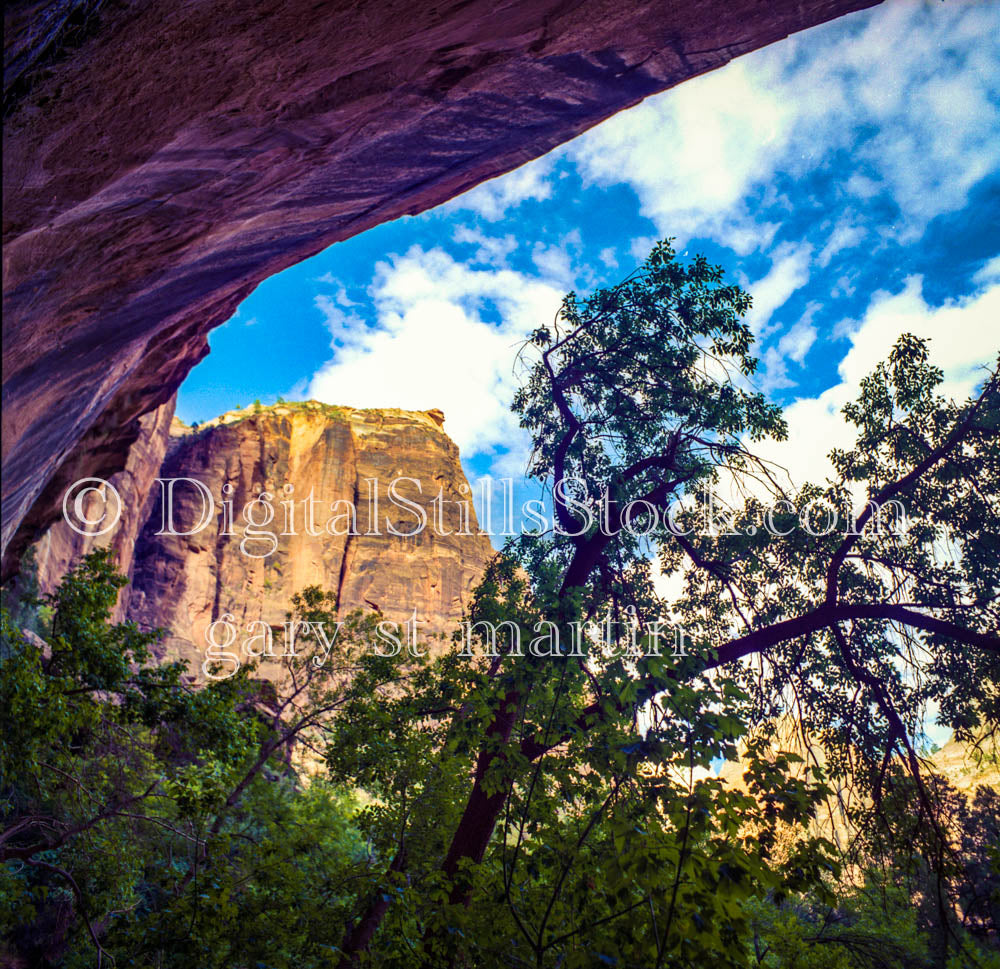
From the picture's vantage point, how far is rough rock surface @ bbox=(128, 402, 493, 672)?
30.2m

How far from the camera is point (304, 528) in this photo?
3488 centimetres

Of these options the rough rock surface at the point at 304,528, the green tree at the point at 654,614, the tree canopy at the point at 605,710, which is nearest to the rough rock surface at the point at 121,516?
the rough rock surface at the point at 304,528

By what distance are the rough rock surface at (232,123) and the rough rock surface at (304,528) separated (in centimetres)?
2645

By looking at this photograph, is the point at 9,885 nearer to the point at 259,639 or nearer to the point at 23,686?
the point at 23,686

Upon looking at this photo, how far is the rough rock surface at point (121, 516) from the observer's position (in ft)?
60.7

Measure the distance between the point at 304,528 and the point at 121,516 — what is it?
11.3m

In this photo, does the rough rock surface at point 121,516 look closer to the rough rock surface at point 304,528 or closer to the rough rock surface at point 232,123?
the rough rock surface at point 304,528

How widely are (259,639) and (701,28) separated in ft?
102

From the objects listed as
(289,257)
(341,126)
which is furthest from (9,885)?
(341,126)

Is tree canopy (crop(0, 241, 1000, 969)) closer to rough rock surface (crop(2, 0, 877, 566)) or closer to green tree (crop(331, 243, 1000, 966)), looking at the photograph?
green tree (crop(331, 243, 1000, 966))

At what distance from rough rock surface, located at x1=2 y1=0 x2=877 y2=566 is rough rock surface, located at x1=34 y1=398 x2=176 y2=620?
15050 mm

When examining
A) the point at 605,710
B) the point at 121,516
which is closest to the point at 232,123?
the point at 605,710

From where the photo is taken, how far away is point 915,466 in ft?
26.0

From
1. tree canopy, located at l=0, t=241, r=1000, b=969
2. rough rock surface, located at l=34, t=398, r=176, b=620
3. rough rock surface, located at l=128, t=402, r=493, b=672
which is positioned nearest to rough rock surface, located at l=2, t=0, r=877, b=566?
tree canopy, located at l=0, t=241, r=1000, b=969
